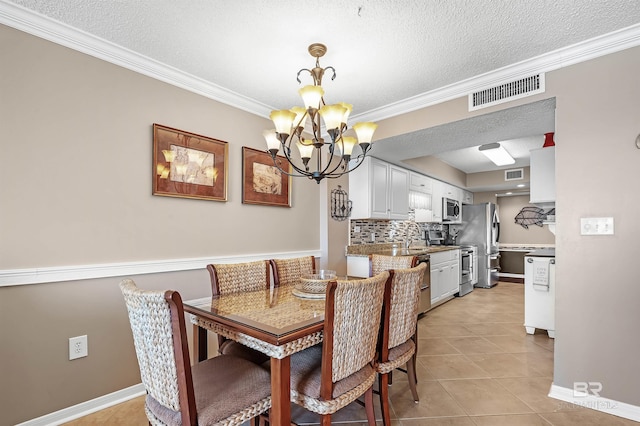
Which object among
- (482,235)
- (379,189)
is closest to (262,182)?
(379,189)

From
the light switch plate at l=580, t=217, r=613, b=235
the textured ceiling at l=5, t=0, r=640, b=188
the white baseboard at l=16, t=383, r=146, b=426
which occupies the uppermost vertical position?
the textured ceiling at l=5, t=0, r=640, b=188

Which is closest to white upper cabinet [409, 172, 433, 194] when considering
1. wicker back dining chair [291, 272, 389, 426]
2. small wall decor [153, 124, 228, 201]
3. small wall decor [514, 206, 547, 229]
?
small wall decor [153, 124, 228, 201]

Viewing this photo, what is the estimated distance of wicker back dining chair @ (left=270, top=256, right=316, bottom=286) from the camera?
93.2 inches

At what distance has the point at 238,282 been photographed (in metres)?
2.11

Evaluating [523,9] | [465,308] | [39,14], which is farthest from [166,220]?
[465,308]

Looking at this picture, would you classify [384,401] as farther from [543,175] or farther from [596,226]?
[543,175]

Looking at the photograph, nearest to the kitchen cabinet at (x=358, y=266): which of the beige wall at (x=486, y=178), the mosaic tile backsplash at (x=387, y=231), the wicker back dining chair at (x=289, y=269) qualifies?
the mosaic tile backsplash at (x=387, y=231)

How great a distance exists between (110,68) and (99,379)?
83.5 inches

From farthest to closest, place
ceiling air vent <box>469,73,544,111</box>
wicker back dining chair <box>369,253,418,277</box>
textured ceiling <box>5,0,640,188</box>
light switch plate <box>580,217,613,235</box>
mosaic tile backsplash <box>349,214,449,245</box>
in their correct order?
mosaic tile backsplash <box>349,214,449,245</box>, wicker back dining chair <box>369,253,418,277</box>, ceiling air vent <box>469,73,544,111</box>, light switch plate <box>580,217,613,235</box>, textured ceiling <box>5,0,640,188</box>

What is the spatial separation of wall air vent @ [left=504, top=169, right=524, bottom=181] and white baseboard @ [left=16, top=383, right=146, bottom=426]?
694cm

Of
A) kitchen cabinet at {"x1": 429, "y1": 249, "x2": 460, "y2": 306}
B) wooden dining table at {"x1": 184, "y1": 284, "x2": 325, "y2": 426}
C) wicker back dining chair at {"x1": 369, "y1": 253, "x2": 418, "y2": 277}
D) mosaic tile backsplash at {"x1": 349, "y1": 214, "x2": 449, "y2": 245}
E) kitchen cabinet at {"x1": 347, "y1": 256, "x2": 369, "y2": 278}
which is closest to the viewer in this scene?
wooden dining table at {"x1": 184, "y1": 284, "x2": 325, "y2": 426}

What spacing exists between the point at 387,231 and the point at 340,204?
135cm

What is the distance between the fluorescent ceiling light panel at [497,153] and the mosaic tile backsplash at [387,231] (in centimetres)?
148

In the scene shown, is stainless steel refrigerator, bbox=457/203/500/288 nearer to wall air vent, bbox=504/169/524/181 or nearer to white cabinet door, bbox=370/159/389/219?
wall air vent, bbox=504/169/524/181
